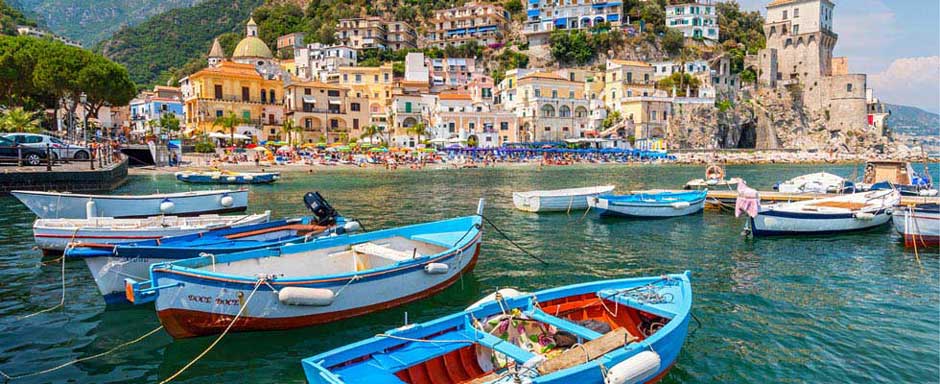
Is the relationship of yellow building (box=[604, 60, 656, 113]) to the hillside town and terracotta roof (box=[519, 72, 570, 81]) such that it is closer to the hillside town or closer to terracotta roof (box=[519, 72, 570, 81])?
the hillside town

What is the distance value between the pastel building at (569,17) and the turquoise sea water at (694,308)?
8176 centimetres

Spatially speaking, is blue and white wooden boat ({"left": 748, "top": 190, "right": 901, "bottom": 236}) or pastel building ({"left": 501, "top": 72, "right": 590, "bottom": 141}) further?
pastel building ({"left": 501, "top": 72, "right": 590, "bottom": 141})

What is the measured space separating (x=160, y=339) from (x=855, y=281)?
50.2 feet

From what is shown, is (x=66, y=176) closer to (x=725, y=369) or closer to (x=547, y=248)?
(x=547, y=248)

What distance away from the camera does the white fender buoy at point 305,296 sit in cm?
880

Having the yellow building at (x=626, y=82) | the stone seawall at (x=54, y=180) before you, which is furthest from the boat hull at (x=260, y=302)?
the yellow building at (x=626, y=82)

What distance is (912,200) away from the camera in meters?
23.3

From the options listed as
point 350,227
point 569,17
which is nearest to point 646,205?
point 350,227

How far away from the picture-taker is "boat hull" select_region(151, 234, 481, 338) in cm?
835

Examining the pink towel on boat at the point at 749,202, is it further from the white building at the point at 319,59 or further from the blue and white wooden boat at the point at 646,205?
the white building at the point at 319,59

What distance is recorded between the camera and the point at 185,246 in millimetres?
11508

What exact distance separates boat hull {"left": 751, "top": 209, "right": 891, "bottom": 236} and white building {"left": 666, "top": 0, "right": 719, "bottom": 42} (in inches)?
3421

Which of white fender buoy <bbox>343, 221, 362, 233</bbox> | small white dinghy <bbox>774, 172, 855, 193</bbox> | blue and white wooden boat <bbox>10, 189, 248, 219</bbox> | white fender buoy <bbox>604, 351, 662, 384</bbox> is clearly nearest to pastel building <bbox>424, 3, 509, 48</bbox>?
small white dinghy <bbox>774, 172, 855, 193</bbox>

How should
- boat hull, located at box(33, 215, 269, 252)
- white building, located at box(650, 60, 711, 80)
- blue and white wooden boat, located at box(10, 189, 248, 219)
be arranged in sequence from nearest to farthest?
1. boat hull, located at box(33, 215, 269, 252)
2. blue and white wooden boat, located at box(10, 189, 248, 219)
3. white building, located at box(650, 60, 711, 80)
